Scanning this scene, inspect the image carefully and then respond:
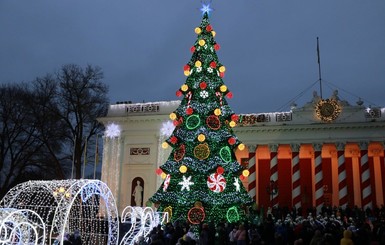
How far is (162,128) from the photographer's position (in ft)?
120

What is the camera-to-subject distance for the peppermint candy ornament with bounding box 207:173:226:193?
867 inches

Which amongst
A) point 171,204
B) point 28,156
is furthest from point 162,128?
point 171,204

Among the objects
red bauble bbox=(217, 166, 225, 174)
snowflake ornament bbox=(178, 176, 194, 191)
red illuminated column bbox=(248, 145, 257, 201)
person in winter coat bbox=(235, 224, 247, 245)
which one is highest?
red illuminated column bbox=(248, 145, 257, 201)

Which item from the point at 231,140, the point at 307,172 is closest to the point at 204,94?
the point at 231,140

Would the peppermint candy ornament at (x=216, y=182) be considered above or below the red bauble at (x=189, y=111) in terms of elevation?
below

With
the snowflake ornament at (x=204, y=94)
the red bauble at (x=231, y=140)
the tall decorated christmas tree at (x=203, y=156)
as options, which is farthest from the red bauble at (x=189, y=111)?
the red bauble at (x=231, y=140)

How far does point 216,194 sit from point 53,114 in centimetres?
2174

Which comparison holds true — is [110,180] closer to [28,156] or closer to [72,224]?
[28,156]

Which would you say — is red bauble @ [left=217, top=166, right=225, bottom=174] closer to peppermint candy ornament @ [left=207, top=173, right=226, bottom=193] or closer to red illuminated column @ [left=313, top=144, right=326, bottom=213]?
peppermint candy ornament @ [left=207, top=173, right=226, bottom=193]

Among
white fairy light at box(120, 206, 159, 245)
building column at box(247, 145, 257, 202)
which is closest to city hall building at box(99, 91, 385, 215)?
building column at box(247, 145, 257, 202)

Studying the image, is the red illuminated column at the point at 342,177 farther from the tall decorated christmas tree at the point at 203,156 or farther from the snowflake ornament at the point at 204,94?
the snowflake ornament at the point at 204,94

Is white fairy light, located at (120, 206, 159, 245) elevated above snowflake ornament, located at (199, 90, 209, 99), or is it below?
below

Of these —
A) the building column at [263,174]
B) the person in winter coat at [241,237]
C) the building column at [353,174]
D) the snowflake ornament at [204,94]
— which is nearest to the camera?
the person in winter coat at [241,237]

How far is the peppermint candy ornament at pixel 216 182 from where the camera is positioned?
22.0 m
